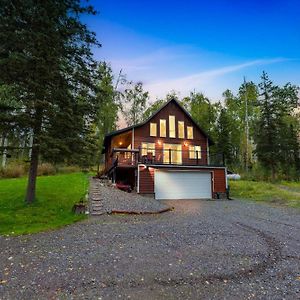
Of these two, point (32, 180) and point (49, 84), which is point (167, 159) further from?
point (49, 84)

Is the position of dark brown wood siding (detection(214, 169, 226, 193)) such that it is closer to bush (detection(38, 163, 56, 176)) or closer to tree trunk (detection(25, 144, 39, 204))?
tree trunk (detection(25, 144, 39, 204))

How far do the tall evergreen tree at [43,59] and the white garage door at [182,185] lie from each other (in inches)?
335

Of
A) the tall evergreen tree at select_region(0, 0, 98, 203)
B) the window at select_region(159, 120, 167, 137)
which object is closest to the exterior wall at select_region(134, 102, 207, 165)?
the window at select_region(159, 120, 167, 137)

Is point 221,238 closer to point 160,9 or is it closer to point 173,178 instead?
point 173,178

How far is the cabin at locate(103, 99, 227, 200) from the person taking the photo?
17547 millimetres

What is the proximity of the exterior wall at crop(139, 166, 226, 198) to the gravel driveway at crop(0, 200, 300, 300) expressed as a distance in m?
8.37

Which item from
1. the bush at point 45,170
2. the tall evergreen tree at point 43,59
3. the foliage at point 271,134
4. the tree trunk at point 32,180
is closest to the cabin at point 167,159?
the bush at point 45,170

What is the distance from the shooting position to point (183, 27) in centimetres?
1769

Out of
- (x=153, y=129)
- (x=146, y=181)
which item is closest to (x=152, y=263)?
(x=146, y=181)

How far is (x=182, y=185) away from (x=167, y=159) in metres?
4.11

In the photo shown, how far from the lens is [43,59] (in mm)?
9602

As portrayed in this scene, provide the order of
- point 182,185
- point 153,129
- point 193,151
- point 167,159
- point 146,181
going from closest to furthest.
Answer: point 146,181 < point 182,185 < point 167,159 < point 153,129 < point 193,151

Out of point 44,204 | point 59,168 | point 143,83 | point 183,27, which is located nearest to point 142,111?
point 143,83

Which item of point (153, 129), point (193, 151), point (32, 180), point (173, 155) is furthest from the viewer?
point (193, 151)
